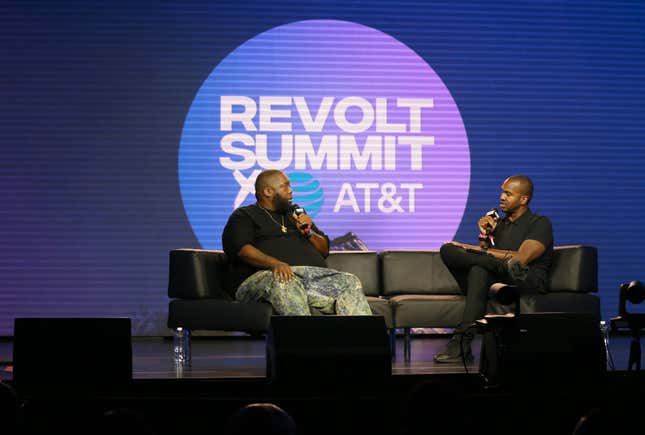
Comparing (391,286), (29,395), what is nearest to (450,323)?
(391,286)

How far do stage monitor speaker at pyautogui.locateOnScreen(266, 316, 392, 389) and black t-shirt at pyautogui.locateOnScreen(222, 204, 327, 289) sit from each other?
1590 mm

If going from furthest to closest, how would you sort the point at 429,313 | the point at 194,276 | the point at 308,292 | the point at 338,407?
the point at 429,313
the point at 194,276
the point at 308,292
the point at 338,407

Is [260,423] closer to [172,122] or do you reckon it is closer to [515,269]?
[515,269]

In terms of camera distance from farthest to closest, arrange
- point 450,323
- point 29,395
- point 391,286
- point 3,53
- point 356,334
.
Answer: point 3,53, point 391,286, point 450,323, point 356,334, point 29,395

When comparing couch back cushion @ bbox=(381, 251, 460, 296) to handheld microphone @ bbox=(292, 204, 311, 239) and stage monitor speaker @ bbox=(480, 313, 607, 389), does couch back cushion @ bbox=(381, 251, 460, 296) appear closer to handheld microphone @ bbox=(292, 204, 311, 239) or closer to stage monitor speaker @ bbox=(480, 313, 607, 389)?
handheld microphone @ bbox=(292, 204, 311, 239)

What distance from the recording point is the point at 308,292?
4.57m

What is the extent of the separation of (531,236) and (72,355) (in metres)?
2.88

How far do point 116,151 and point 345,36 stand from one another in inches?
79.4

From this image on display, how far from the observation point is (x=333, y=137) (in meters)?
6.70

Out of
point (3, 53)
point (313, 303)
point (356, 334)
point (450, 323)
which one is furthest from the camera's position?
point (3, 53)

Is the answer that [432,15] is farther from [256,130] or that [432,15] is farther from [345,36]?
[256,130]

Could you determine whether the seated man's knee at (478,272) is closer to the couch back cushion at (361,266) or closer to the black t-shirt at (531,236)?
the black t-shirt at (531,236)

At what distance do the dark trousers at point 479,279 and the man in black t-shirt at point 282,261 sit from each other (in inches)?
23.4

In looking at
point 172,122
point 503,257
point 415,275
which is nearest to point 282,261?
point 415,275
